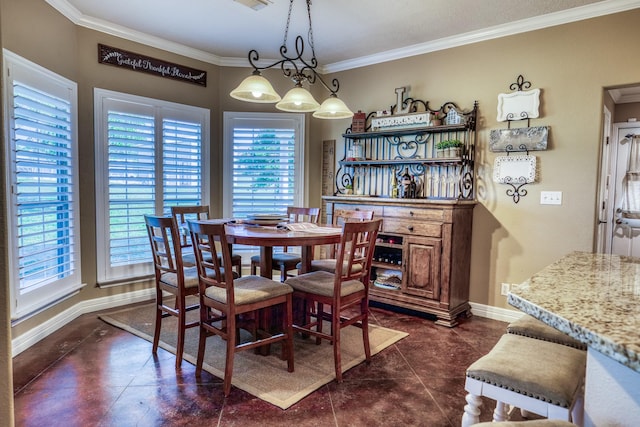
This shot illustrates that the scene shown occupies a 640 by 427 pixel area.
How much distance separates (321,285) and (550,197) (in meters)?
2.24

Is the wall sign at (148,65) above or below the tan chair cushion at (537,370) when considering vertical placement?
above

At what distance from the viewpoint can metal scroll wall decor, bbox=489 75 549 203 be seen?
3369 millimetres

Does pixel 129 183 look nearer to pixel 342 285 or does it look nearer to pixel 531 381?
pixel 342 285

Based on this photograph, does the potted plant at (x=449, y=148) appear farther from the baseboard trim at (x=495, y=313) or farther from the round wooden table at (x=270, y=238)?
the round wooden table at (x=270, y=238)

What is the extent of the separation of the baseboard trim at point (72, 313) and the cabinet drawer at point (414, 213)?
2.69m

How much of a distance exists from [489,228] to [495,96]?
4.08 feet

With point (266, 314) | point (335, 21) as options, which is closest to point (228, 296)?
point (266, 314)

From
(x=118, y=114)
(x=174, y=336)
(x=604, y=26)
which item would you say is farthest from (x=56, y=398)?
(x=604, y=26)

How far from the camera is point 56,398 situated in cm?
219

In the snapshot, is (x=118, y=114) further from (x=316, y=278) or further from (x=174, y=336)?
(x=316, y=278)

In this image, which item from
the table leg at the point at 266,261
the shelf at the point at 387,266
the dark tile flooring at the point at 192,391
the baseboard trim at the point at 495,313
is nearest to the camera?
the dark tile flooring at the point at 192,391

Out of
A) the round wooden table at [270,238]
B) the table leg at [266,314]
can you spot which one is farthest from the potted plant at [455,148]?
the table leg at [266,314]

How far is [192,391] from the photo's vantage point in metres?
2.28

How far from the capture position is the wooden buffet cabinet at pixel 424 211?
3486 millimetres
